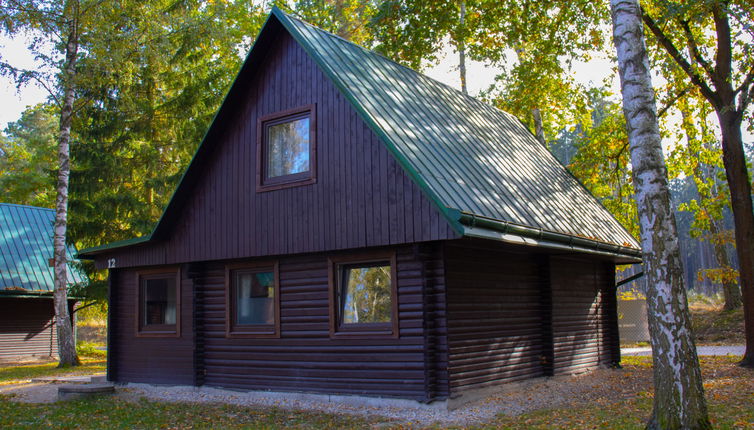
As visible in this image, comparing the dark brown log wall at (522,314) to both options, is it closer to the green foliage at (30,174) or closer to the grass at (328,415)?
the grass at (328,415)

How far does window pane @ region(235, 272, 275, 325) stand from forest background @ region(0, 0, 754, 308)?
7718 mm

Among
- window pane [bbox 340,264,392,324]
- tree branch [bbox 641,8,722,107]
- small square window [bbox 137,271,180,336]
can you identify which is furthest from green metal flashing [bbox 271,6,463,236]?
tree branch [bbox 641,8,722,107]

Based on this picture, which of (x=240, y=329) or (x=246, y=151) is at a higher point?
(x=246, y=151)

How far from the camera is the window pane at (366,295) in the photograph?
11.0 m

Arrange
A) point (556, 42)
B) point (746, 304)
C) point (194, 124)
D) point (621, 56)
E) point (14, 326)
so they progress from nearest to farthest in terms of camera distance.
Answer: point (621, 56), point (746, 304), point (556, 42), point (14, 326), point (194, 124)

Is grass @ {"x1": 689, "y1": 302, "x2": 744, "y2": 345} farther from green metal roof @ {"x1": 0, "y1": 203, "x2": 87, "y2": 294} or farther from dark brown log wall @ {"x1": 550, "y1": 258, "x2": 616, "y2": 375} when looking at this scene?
green metal roof @ {"x1": 0, "y1": 203, "x2": 87, "y2": 294}

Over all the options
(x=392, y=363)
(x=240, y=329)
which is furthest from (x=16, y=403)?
(x=392, y=363)

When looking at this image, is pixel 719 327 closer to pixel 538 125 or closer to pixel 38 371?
pixel 538 125

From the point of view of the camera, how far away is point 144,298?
15.4 meters

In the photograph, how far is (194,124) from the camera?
84.8ft

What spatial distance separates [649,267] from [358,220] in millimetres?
4903

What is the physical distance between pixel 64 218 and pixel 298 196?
37.5ft

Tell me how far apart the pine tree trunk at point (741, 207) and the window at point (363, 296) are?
27.9 ft

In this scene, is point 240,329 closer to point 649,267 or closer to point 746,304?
point 649,267
